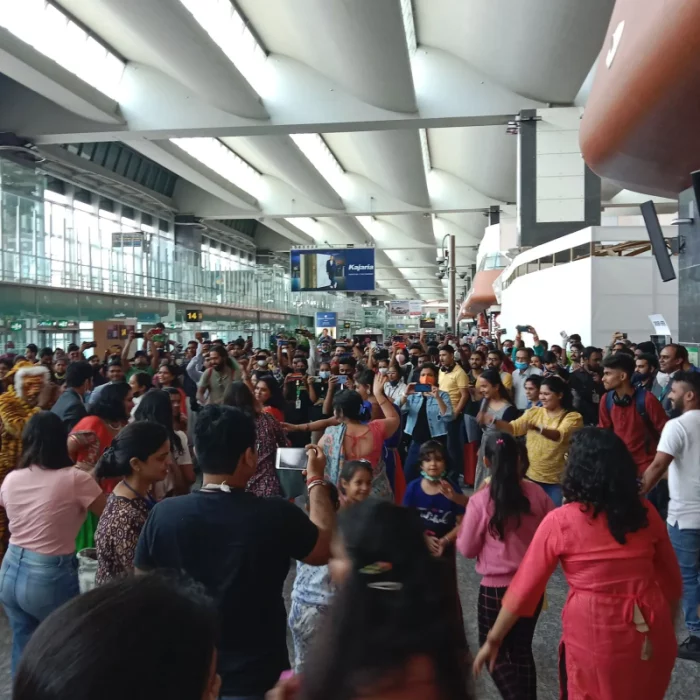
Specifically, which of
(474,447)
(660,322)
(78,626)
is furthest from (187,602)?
(660,322)

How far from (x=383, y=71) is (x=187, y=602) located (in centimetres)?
A: 1593

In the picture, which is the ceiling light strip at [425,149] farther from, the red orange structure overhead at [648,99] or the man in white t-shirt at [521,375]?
the man in white t-shirt at [521,375]

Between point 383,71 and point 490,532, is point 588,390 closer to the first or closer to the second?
point 490,532

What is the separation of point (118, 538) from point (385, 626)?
5.82ft

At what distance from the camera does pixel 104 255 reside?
20922 millimetres

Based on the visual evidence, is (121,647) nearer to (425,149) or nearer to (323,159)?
(323,159)

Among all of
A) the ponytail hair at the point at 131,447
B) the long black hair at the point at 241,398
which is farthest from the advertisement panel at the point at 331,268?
the ponytail hair at the point at 131,447

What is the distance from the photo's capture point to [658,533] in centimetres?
247

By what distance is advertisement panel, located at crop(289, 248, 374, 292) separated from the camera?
993 inches

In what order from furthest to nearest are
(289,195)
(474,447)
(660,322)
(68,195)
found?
(289,195), (68,195), (660,322), (474,447)

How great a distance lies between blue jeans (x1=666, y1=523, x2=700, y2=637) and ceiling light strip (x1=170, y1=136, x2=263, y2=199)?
2293cm

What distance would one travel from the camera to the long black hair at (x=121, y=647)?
0.89 m

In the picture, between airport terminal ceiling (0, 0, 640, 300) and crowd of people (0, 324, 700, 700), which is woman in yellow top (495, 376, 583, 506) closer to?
crowd of people (0, 324, 700, 700)

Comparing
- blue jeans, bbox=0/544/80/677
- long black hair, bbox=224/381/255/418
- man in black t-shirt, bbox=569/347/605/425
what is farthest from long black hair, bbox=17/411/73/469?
man in black t-shirt, bbox=569/347/605/425
